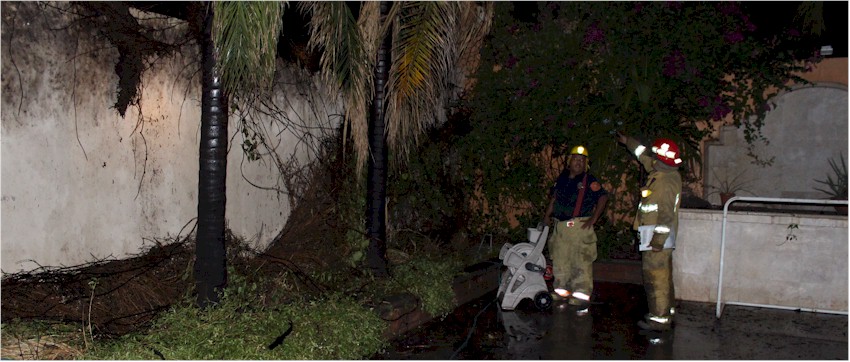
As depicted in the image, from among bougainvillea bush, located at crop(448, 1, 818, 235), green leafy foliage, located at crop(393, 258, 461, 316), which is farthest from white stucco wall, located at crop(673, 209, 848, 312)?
green leafy foliage, located at crop(393, 258, 461, 316)

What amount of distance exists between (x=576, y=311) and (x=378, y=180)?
251 centimetres

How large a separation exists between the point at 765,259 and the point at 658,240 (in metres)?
1.78

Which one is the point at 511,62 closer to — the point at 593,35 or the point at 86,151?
the point at 593,35

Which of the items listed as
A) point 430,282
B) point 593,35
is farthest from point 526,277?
point 593,35

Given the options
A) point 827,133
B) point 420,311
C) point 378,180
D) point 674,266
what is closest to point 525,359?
point 420,311

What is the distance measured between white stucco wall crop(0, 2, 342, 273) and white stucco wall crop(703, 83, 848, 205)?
292 inches

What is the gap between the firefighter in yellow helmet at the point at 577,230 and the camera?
8.55 meters

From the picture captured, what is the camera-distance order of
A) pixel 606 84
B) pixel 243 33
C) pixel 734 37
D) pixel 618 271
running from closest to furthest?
1. pixel 243 33
2. pixel 734 37
3. pixel 618 271
4. pixel 606 84

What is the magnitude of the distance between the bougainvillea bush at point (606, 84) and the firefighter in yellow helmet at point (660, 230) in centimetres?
283

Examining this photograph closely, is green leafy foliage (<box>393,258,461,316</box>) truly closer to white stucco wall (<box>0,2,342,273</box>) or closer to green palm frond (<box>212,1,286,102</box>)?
white stucco wall (<box>0,2,342,273</box>)

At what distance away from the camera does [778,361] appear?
6.61m

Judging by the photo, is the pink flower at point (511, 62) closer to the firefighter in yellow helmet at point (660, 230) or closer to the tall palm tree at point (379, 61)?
the tall palm tree at point (379, 61)

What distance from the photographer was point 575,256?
340 inches

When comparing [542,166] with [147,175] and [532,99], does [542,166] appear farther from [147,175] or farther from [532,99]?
[147,175]
